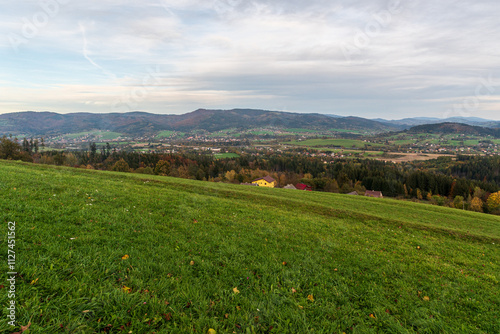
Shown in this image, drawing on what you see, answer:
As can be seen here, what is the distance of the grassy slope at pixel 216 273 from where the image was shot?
4.81 meters

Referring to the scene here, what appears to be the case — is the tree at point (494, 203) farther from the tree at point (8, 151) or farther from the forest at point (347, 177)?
the tree at point (8, 151)

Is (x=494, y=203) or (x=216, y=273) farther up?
(x=216, y=273)

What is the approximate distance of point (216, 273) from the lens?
6773 mm

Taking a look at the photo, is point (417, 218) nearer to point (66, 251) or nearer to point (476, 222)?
point (476, 222)

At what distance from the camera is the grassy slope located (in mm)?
4812

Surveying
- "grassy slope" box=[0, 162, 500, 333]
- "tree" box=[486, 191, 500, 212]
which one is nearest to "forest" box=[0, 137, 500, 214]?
"tree" box=[486, 191, 500, 212]

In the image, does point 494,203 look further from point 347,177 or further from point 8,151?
point 8,151

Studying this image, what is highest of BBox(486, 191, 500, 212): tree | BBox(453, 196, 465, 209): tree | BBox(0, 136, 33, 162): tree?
BBox(0, 136, 33, 162): tree

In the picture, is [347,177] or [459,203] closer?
[459,203]

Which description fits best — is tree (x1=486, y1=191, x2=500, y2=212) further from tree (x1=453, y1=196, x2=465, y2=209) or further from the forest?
tree (x1=453, y1=196, x2=465, y2=209)

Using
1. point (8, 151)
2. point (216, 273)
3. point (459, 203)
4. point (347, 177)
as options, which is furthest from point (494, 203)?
point (8, 151)

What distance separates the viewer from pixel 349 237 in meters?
11.8

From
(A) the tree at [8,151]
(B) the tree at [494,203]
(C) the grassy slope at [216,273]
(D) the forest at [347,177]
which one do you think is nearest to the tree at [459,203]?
(D) the forest at [347,177]

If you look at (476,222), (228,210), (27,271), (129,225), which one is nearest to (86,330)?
(27,271)
